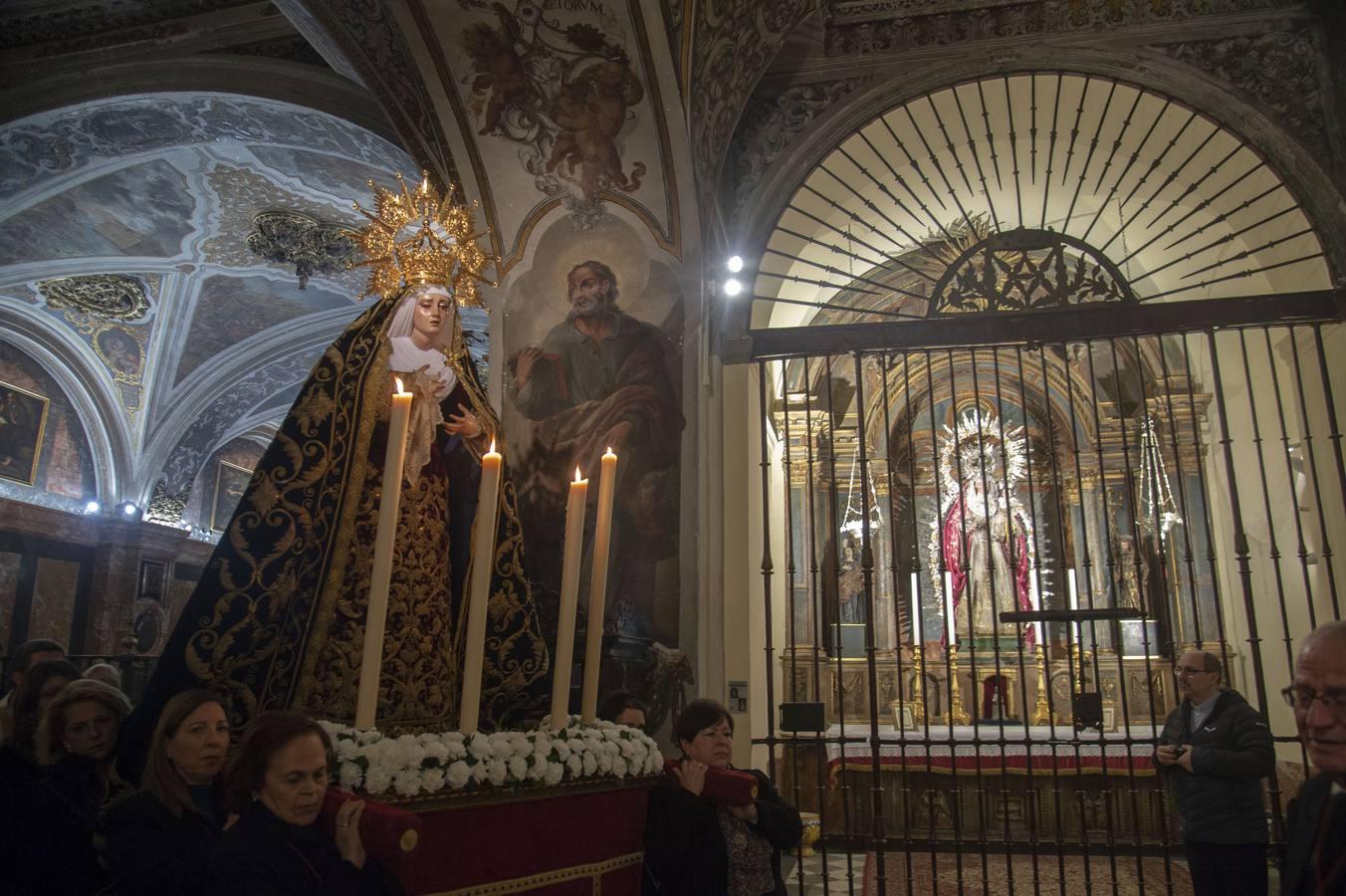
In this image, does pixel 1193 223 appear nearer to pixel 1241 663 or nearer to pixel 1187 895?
pixel 1241 663

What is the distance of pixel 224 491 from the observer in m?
15.7

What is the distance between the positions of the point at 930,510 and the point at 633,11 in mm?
9489

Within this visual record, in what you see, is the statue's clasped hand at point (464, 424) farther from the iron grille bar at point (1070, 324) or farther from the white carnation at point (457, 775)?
the iron grille bar at point (1070, 324)

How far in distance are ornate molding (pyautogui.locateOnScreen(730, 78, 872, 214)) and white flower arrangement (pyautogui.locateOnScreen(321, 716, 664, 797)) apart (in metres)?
4.86

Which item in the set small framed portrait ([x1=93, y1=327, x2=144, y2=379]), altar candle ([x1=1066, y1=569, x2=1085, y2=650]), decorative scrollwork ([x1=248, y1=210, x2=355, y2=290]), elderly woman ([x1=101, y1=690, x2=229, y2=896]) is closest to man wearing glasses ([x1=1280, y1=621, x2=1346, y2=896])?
elderly woman ([x1=101, y1=690, x2=229, y2=896])

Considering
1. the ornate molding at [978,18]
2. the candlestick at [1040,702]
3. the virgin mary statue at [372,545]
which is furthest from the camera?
the candlestick at [1040,702]

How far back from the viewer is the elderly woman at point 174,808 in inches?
88.7

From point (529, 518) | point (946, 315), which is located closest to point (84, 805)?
point (529, 518)

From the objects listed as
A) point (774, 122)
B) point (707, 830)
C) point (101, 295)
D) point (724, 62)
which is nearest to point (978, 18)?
point (774, 122)

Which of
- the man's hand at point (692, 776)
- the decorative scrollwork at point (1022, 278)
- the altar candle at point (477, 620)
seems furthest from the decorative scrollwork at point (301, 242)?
the man's hand at point (692, 776)

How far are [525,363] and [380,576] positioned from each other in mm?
3531

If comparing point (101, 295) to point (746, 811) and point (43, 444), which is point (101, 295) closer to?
point (43, 444)

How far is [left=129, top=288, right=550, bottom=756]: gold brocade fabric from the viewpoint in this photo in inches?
108

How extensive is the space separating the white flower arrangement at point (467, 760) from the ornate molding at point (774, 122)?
4858 mm
